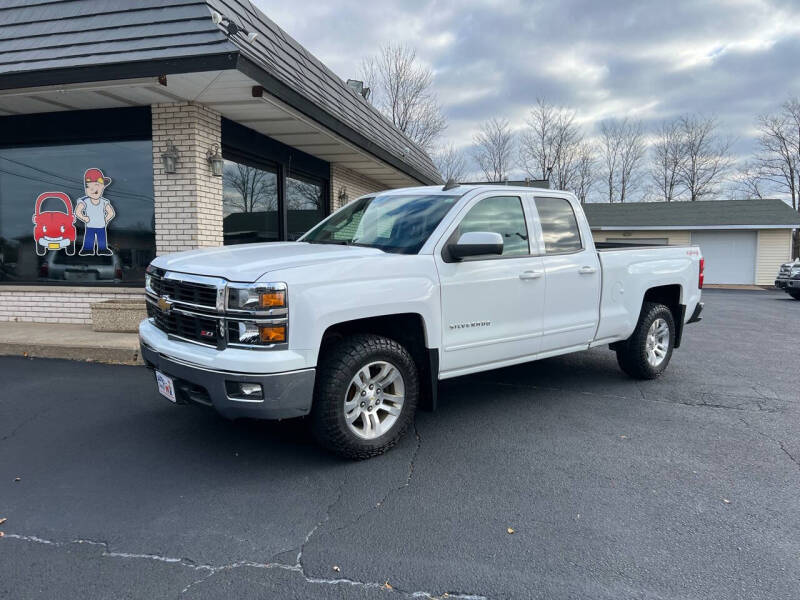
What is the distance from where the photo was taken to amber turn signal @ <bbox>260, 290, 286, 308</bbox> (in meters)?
3.23

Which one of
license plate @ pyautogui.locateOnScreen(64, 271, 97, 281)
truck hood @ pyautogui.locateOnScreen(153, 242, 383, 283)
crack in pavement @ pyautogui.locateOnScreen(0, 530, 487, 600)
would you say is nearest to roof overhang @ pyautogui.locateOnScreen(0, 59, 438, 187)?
license plate @ pyautogui.locateOnScreen(64, 271, 97, 281)

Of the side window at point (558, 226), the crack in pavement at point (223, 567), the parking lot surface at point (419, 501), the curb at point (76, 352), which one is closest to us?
the crack in pavement at point (223, 567)

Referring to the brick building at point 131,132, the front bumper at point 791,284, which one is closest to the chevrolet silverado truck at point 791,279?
the front bumper at point 791,284

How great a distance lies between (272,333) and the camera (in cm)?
326

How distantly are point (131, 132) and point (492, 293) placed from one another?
6.25 m

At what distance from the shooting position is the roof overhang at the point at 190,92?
5969mm

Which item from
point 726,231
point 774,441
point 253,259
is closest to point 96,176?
point 253,259

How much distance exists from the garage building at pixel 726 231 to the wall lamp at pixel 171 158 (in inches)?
933

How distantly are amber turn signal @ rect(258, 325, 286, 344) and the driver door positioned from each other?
1.28 metres

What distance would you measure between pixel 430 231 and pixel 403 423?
1481mm

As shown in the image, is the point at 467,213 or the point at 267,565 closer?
the point at 267,565

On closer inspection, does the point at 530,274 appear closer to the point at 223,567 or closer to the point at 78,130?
the point at 223,567

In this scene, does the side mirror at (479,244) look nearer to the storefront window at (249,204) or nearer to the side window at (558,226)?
the side window at (558,226)

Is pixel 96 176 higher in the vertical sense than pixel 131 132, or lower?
lower
